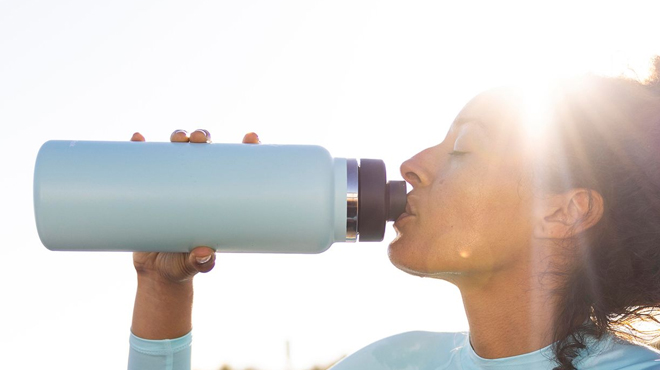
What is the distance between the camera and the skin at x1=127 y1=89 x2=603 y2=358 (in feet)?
6.79

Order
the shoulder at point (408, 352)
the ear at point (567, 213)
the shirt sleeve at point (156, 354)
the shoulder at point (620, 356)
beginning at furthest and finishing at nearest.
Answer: the shoulder at point (408, 352) → the shirt sleeve at point (156, 354) → the ear at point (567, 213) → the shoulder at point (620, 356)

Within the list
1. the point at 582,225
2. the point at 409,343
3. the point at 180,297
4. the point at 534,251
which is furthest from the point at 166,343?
the point at 582,225

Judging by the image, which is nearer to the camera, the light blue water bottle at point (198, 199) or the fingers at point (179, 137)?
the light blue water bottle at point (198, 199)

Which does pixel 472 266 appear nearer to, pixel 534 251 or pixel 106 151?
pixel 534 251

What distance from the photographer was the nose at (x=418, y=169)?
2160 millimetres

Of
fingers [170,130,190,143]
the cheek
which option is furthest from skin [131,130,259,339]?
the cheek

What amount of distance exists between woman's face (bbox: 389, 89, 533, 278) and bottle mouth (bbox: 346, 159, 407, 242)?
0.11 metres

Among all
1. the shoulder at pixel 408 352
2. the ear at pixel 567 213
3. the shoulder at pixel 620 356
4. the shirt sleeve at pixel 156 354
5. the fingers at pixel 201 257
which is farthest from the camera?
the shoulder at pixel 408 352

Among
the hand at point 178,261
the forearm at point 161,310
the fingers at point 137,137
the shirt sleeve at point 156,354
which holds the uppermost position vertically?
the fingers at point 137,137

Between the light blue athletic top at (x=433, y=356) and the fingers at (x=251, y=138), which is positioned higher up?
the fingers at (x=251, y=138)

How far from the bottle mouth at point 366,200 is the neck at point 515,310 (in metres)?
0.39

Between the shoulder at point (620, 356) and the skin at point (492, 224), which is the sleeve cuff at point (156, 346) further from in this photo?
the shoulder at point (620, 356)

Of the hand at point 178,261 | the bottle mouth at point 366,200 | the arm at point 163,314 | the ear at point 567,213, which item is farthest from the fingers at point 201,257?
the ear at point 567,213

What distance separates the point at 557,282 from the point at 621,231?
0.27 metres
